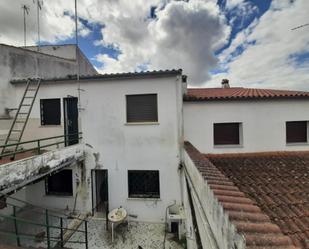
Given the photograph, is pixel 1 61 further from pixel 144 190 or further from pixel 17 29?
pixel 144 190

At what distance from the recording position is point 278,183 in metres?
5.31

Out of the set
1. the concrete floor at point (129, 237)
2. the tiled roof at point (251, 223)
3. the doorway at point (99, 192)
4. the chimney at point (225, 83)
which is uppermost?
the chimney at point (225, 83)

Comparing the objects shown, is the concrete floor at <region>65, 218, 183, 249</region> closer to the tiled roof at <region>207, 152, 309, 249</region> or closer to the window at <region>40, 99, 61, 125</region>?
the tiled roof at <region>207, 152, 309, 249</region>

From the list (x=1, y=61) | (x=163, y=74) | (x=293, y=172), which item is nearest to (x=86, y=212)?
(x=163, y=74)

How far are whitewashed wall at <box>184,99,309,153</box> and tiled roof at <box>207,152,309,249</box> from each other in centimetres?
55

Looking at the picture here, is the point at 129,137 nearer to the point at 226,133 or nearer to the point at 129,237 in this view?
the point at 129,237

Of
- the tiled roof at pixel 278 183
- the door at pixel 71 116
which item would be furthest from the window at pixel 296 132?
the door at pixel 71 116

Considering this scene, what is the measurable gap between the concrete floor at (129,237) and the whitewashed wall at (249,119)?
167 inches

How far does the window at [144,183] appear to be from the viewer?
356 inches

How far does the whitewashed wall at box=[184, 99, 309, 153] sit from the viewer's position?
9141mm

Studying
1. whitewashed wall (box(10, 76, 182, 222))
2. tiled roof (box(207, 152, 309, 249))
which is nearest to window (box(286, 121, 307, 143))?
tiled roof (box(207, 152, 309, 249))

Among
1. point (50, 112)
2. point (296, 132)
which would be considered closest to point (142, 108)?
point (50, 112)

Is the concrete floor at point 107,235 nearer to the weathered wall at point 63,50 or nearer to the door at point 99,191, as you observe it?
the door at point 99,191

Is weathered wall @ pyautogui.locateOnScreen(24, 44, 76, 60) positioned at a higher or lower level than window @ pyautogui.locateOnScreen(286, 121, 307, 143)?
higher
